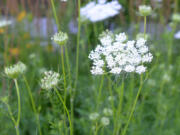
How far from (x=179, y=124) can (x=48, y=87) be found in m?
0.92

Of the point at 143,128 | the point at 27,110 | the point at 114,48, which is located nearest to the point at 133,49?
the point at 114,48

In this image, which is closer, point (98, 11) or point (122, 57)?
point (122, 57)

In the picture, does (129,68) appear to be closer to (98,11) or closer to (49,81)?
(49,81)

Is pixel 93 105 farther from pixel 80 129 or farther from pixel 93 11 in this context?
pixel 93 11

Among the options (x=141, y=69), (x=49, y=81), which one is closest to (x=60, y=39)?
(x=49, y=81)

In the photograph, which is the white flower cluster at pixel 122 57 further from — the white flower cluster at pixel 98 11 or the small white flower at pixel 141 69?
the white flower cluster at pixel 98 11

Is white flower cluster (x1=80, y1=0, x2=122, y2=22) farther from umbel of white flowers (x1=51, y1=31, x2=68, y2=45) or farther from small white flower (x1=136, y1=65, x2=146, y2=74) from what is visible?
small white flower (x1=136, y1=65, x2=146, y2=74)

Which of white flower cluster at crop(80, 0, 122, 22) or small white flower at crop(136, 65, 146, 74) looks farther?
white flower cluster at crop(80, 0, 122, 22)

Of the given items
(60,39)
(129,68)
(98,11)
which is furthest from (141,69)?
(98,11)

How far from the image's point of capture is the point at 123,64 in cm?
66

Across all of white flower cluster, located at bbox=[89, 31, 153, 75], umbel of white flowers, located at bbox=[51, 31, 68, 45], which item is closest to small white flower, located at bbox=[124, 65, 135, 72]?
white flower cluster, located at bbox=[89, 31, 153, 75]

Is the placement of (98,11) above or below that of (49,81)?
above

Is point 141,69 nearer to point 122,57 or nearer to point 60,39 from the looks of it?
point 122,57

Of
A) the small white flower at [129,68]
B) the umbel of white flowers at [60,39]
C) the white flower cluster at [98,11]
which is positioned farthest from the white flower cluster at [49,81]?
the white flower cluster at [98,11]
